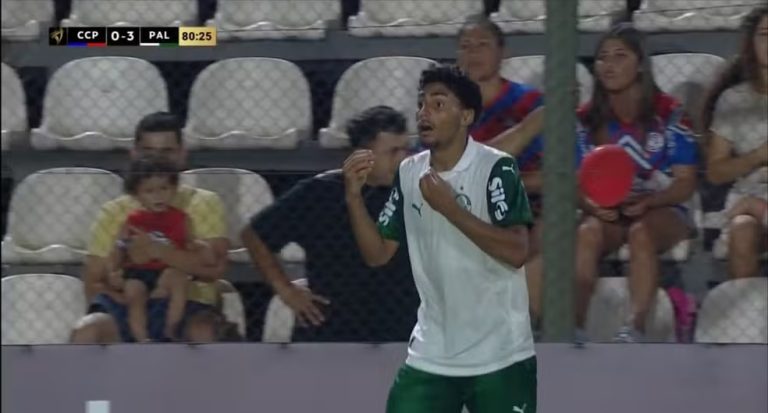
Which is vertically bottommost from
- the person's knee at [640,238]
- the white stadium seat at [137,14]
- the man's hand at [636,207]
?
the person's knee at [640,238]

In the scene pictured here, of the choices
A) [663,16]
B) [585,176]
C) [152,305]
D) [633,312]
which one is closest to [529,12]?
[663,16]

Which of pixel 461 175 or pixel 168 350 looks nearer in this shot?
pixel 461 175

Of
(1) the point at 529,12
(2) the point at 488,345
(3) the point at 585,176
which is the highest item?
(1) the point at 529,12

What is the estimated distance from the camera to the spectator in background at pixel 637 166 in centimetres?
545

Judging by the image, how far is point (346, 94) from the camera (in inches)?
232

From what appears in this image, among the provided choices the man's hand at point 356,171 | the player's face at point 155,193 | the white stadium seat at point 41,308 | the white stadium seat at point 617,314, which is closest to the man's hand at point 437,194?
the man's hand at point 356,171

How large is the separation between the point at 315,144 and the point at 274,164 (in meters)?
0.18

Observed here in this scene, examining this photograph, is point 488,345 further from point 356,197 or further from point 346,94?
point 346,94

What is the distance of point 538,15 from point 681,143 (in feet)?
2.68

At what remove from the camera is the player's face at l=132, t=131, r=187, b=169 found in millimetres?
5727

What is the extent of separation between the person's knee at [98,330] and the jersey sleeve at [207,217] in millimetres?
451

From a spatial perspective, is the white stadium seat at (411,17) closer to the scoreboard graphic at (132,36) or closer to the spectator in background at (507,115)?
the spectator in background at (507,115)

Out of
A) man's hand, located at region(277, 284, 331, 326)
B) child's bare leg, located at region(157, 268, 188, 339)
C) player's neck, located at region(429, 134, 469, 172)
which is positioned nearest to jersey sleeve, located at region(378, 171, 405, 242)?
player's neck, located at region(429, 134, 469, 172)

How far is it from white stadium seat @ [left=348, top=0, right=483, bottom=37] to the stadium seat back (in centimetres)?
124
